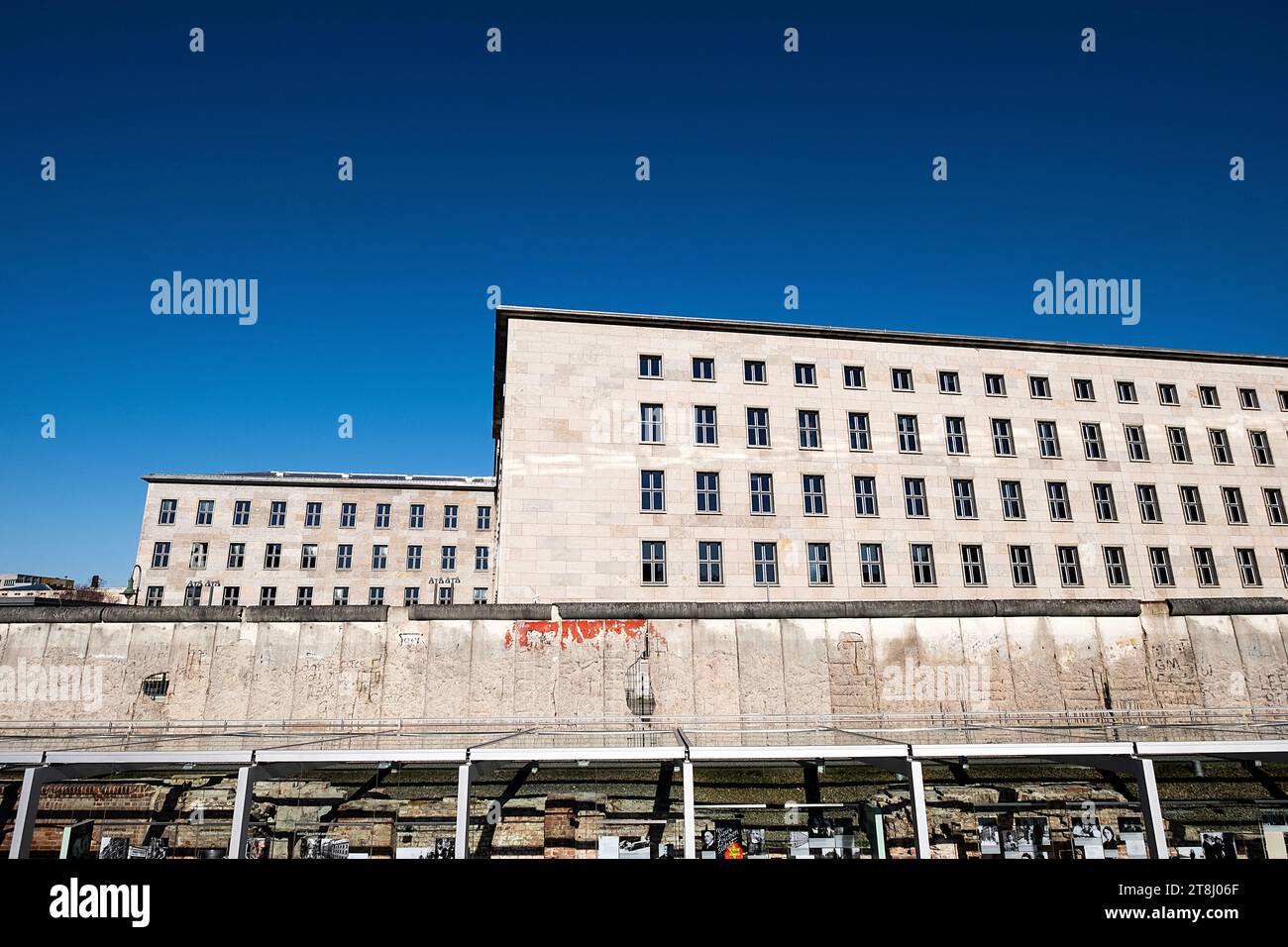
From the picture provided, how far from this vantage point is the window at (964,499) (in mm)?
38094

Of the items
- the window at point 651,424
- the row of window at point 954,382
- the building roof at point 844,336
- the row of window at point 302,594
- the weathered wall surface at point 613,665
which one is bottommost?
the weathered wall surface at point 613,665

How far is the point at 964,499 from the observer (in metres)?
38.4

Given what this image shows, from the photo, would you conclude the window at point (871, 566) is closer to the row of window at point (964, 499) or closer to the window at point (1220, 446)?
the row of window at point (964, 499)

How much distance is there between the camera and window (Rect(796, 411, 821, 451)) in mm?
37844

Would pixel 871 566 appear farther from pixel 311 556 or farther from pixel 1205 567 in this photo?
pixel 311 556

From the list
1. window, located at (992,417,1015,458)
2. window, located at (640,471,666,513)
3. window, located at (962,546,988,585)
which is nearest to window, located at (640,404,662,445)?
window, located at (640,471,666,513)

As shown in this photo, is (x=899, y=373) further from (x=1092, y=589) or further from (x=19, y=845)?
(x=19, y=845)

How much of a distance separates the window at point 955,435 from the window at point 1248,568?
16.7m

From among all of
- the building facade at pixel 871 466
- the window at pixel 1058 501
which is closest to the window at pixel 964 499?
the building facade at pixel 871 466

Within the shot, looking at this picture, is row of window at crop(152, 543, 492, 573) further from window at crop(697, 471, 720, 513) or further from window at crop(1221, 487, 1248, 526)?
window at crop(1221, 487, 1248, 526)

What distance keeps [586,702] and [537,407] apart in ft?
54.2

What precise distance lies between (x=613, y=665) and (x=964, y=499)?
23869 millimetres

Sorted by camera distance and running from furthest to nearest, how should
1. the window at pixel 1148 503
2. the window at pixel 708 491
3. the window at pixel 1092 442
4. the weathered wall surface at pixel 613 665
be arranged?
the window at pixel 1092 442, the window at pixel 1148 503, the window at pixel 708 491, the weathered wall surface at pixel 613 665
